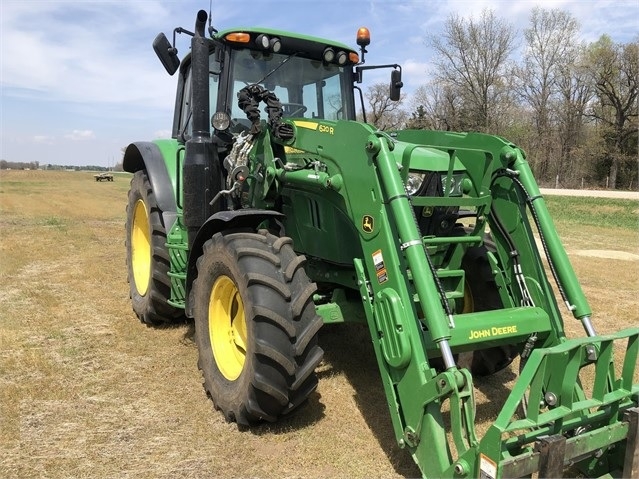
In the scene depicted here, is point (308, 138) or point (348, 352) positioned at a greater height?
point (308, 138)

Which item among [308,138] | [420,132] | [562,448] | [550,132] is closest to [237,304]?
[308,138]

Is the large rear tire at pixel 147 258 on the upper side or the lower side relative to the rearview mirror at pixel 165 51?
lower

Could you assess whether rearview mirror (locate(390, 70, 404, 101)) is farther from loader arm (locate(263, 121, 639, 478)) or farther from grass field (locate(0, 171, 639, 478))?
grass field (locate(0, 171, 639, 478))

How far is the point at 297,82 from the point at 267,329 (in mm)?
2440

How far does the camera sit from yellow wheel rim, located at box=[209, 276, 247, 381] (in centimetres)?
382

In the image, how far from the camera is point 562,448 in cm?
237

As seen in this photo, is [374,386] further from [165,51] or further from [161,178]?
[165,51]

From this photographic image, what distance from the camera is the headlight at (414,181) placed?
11.9 ft

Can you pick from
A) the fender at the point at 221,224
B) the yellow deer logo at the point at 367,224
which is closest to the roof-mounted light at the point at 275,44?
the fender at the point at 221,224

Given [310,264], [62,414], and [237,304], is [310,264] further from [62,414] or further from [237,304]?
[62,414]

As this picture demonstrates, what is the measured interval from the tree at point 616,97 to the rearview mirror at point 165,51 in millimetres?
36885

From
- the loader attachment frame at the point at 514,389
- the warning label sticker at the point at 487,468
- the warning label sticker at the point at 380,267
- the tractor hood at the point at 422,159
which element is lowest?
the warning label sticker at the point at 487,468

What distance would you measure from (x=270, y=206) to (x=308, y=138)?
0.72 meters

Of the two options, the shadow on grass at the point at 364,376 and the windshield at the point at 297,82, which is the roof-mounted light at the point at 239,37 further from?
the shadow on grass at the point at 364,376
